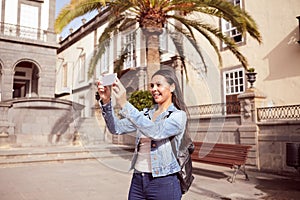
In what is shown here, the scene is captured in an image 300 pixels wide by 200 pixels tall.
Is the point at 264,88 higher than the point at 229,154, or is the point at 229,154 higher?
the point at 264,88

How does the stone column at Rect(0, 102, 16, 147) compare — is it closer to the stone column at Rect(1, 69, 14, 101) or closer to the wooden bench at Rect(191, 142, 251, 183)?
the stone column at Rect(1, 69, 14, 101)

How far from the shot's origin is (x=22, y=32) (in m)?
17.8

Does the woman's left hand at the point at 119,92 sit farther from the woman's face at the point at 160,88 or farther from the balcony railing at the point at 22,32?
the balcony railing at the point at 22,32

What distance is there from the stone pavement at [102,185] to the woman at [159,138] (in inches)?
90.2

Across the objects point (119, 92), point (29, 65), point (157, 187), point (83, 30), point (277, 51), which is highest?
point (83, 30)

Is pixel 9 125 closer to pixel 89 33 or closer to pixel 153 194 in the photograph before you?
pixel 153 194

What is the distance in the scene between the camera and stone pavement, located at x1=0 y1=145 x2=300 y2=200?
509cm

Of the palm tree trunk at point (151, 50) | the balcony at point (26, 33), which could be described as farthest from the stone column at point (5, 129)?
the palm tree trunk at point (151, 50)

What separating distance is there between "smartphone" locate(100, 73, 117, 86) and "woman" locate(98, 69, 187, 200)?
4.3 inches

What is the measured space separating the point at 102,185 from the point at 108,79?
16.1 ft

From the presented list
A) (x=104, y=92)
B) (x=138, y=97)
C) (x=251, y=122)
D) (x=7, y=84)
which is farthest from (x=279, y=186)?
(x=7, y=84)

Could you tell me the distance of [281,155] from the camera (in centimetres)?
762

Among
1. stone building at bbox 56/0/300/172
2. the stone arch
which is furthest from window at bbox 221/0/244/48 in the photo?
the stone arch

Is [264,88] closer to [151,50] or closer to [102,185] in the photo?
[102,185]
